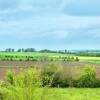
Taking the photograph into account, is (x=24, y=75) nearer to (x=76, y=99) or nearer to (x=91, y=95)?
(x=76, y=99)

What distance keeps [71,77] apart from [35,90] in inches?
1533

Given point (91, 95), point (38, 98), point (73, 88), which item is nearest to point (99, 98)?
point (91, 95)

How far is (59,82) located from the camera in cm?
5606

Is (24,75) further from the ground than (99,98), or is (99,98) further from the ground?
(24,75)

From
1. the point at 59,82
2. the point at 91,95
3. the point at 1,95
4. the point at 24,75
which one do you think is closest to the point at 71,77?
the point at 59,82

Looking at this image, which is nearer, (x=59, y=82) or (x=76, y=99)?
(x=76, y=99)

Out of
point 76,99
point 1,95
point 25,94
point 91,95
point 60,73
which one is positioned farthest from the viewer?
point 60,73

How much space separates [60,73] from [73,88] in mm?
2420

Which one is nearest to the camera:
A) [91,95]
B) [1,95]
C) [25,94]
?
[25,94]

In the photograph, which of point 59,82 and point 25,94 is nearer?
point 25,94

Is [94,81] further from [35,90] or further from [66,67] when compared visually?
[35,90]

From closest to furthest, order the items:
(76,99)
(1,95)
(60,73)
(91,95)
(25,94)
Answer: (25,94) < (1,95) < (76,99) < (91,95) < (60,73)

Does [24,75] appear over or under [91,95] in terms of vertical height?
over

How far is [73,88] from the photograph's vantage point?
5516cm
